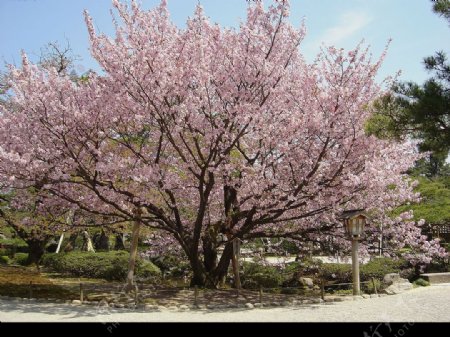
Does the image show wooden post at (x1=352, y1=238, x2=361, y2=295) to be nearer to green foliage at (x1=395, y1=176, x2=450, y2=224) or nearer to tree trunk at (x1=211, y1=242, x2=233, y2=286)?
tree trunk at (x1=211, y1=242, x2=233, y2=286)

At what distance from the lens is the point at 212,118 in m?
11.1

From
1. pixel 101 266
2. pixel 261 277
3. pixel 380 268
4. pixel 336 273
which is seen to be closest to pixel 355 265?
pixel 380 268

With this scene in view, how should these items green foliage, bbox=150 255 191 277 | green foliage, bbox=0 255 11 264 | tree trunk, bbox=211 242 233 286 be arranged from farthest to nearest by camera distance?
green foliage, bbox=0 255 11 264
green foliage, bbox=150 255 191 277
tree trunk, bbox=211 242 233 286

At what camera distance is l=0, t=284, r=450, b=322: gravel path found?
835 centimetres

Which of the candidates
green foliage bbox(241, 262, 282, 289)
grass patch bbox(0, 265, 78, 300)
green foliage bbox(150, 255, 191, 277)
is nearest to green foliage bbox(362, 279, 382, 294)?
green foliage bbox(241, 262, 282, 289)

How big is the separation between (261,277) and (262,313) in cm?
598

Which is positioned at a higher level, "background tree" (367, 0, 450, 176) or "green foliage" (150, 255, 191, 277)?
"background tree" (367, 0, 450, 176)

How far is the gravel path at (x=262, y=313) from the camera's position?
835 centimetres

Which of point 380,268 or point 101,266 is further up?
point 380,268

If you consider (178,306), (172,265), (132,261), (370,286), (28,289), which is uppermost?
(132,261)

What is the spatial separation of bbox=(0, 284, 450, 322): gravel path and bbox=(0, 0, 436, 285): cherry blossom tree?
285 centimetres

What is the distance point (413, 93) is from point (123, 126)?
8.05 metres

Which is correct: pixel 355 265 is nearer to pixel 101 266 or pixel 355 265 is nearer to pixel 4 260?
pixel 101 266
